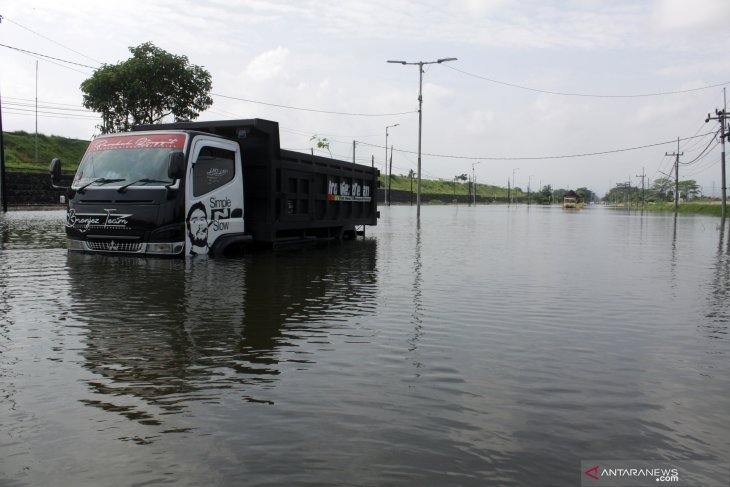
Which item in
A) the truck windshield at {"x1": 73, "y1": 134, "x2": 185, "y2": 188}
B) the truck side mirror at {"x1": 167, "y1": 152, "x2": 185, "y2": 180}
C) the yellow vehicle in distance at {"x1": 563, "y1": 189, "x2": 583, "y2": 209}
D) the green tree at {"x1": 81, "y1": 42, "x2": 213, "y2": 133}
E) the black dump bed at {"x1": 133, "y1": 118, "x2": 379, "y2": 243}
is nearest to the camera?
the truck side mirror at {"x1": 167, "y1": 152, "x2": 185, "y2": 180}

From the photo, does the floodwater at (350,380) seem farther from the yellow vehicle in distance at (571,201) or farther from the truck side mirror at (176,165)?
the yellow vehicle in distance at (571,201)

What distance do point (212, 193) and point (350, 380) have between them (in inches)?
317

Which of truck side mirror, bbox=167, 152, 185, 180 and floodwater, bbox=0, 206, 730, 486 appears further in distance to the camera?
truck side mirror, bbox=167, 152, 185, 180

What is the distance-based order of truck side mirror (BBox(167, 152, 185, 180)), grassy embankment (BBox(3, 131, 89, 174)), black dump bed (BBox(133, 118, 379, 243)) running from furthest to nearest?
grassy embankment (BBox(3, 131, 89, 174)) < black dump bed (BBox(133, 118, 379, 243)) < truck side mirror (BBox(167, 152, 185, 180))

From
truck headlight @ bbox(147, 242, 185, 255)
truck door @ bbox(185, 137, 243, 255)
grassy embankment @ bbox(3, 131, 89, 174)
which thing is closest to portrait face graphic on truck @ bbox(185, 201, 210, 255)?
truck door @ bbox(185, 137, 243, 255)

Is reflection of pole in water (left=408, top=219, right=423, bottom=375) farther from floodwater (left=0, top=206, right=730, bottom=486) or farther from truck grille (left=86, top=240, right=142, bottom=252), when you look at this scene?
truck grille (left=86, top=240, right=142, bottom=252)

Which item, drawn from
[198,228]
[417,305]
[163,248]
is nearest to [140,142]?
[198,228]

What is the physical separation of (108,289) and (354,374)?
17.0ft

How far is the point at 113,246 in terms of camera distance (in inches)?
432

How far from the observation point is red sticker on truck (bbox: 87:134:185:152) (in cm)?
1130

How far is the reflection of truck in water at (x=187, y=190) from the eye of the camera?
10.8 meters

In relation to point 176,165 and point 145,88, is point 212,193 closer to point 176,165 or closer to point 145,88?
point 176,165

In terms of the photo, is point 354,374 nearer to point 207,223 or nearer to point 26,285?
point 26,285

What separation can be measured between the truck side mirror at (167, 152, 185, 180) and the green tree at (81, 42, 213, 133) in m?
29.6
